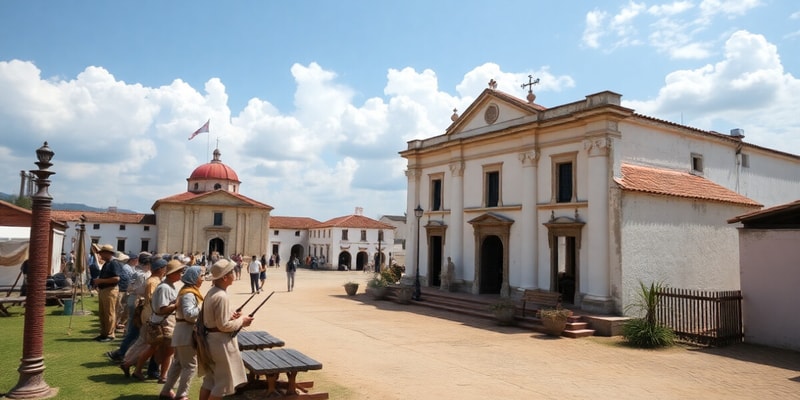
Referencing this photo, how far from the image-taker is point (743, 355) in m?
11.5

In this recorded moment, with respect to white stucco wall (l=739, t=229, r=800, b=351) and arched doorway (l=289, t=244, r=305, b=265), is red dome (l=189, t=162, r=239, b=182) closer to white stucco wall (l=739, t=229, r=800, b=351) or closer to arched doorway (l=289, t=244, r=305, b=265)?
arched doorway (l=289, t=244, r=305, b=265)

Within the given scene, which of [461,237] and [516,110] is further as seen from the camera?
[461,237]

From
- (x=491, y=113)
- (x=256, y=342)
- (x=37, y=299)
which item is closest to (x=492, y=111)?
(x=491, y=113)

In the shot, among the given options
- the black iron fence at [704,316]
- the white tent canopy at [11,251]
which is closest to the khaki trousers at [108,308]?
the white tent canopy at [11,251]

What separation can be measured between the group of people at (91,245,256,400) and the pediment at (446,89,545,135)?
45.6 ft

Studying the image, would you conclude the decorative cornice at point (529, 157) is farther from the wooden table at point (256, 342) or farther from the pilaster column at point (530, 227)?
the wooden table at point (256, 342)

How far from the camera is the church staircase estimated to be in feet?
46.5

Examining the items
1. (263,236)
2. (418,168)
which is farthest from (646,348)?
(263,236)

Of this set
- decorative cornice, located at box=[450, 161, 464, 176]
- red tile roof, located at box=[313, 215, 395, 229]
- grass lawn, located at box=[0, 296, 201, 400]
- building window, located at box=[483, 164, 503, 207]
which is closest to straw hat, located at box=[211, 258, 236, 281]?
grass lawn, located at box=[0, 296, 201, 400]

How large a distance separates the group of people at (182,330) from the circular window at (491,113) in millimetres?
14355

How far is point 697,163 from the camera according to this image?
19.2 meters

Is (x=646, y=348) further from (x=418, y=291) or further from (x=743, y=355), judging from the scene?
(x=418, y=291)

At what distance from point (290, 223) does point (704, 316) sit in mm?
52600

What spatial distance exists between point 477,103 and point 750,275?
453 inches
